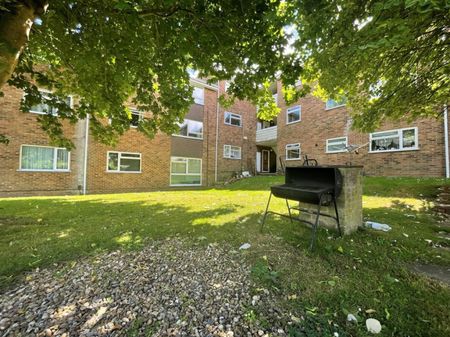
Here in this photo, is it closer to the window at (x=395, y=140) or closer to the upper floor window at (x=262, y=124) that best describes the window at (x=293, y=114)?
the upper floor window at (x=262, y=124)

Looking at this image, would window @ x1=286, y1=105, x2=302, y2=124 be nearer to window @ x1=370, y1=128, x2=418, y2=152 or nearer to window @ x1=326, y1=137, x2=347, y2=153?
window @ x1=326, y1=137, x2=347, y2=153

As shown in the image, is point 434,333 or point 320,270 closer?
point 434,333

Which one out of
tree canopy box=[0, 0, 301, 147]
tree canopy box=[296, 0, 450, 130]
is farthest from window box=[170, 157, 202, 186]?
tree canopy box=[296, 0, 450, 130]

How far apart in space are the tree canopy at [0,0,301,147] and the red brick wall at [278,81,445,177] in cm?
488

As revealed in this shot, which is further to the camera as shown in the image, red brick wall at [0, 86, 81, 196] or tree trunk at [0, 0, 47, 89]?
red brick wall at [0, 86, 81, 196]

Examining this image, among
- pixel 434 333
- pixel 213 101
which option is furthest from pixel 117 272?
pixel 213 101

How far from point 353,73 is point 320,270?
4604 mm

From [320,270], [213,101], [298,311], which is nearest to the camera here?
[298,311]

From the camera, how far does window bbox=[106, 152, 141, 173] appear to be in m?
12.8

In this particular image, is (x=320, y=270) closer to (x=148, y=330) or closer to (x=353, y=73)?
(x=148, y=330)

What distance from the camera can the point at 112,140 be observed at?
21.2 feet

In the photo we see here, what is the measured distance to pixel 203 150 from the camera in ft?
55.8

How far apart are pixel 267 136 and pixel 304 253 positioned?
17.5 metres

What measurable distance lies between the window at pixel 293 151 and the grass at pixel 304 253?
10704mm
